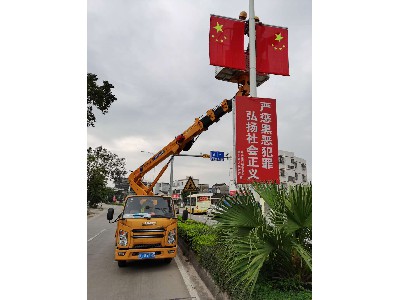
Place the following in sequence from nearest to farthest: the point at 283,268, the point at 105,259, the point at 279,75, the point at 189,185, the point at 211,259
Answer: the point at 283,268
the point at 211,259
the point at 279,75
the point at 105,259
the point at 189,185

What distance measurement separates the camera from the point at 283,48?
644 centimetres

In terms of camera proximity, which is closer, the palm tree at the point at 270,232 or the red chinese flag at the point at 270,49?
the palm tree at the point at 270,232

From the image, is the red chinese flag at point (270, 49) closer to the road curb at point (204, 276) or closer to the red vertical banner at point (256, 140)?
the red vertical banner at point (256, 140)

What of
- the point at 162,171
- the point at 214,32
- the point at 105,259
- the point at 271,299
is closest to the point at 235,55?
the point at 214,32

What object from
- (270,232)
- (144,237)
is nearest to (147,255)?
(144,237)

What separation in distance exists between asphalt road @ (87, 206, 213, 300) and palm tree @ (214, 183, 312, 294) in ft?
5.49

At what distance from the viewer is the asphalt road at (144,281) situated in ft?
17.3

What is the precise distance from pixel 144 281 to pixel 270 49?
572 cm

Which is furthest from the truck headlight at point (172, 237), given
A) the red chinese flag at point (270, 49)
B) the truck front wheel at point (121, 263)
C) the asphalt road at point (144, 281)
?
the red chinese flag at point (270, 49)

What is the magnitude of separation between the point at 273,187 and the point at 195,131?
747cm

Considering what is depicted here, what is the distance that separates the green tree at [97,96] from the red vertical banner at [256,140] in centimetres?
899

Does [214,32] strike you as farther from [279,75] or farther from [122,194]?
[122,194]

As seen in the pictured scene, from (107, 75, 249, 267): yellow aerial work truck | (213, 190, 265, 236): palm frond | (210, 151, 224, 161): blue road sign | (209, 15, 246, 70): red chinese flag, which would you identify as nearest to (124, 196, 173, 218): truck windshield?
(107, 75, 249, 267): yellow aerial work truck

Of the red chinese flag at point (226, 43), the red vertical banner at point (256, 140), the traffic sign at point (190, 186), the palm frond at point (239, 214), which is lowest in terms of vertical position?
the traffic sign at point (190, 186)
